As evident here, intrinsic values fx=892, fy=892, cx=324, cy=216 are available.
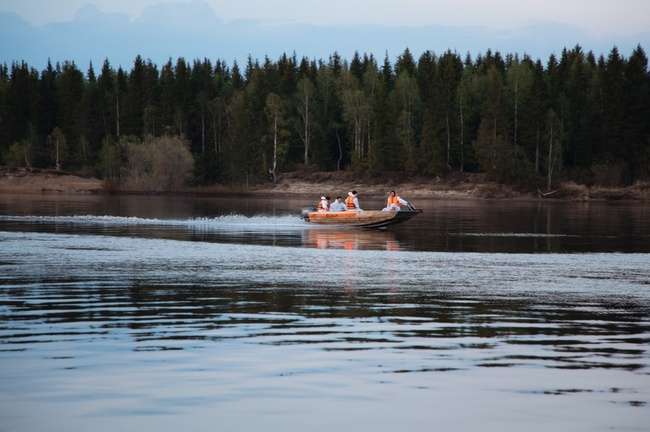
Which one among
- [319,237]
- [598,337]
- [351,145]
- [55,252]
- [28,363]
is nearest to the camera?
[28,363]

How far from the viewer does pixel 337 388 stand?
1070 cm

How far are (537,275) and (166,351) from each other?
14.2 metres

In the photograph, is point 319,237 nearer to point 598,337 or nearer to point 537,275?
point 537,275

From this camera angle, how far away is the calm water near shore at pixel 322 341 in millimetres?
9695

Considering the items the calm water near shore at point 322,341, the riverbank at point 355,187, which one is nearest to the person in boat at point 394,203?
the calm water near shore at point 322,341

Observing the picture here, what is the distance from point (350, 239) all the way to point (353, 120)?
262ft

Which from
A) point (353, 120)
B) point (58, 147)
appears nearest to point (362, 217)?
point (353, 120)

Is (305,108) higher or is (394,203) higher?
(305,108)

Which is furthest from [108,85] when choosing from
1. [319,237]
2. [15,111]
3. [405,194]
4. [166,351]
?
[166,351]

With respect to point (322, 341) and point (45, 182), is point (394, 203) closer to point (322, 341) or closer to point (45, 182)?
point (322, 341)

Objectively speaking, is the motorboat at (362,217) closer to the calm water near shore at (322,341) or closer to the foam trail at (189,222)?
the foam trail at (189,222)

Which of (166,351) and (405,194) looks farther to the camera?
(405,194)

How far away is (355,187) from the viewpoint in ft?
355

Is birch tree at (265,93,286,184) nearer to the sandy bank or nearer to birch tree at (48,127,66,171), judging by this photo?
the sandy bank
